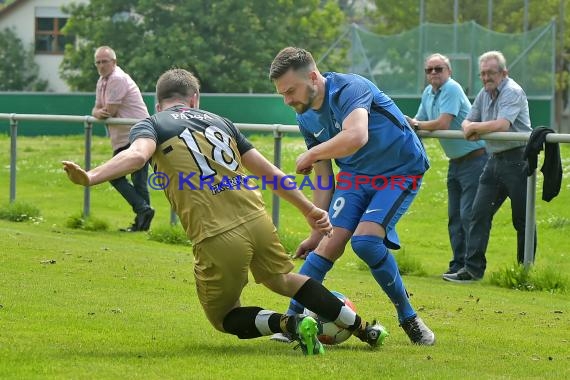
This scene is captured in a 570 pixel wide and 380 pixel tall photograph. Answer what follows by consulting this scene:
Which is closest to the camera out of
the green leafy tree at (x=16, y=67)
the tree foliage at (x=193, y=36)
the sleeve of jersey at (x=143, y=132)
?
the sleeve of jersey at (x=143, y=132)

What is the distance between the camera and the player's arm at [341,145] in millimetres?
6914

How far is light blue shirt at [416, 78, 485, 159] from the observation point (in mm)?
11477

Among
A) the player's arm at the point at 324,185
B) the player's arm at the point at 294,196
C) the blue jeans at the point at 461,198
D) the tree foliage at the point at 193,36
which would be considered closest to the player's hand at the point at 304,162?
the player's arm at the point at 294,196

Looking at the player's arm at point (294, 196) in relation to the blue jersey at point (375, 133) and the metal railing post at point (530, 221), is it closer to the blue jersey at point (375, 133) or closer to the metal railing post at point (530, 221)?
the blue jersey at point (375, 133)

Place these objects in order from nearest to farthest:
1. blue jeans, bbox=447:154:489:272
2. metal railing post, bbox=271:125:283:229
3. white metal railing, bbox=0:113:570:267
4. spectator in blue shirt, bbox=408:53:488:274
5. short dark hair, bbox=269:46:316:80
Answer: short dark hair, bbox=269:46:316:80
white metal railing, bbox=0:113:570:267
spectator in blue shirt, bbox=408:53:488:274
blue jeans, bbox=447:154:489:272
metal railing post, bbox=271:125:283:229

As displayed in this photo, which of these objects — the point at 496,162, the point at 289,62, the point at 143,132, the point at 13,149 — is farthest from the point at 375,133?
the point at 13,149

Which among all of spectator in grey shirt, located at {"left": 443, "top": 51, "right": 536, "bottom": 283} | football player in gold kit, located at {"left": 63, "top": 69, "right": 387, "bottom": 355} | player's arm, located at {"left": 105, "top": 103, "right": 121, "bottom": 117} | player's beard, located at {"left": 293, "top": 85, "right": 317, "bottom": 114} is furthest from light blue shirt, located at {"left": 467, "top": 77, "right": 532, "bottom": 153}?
player's arm, located at {"left": 105, "top": 103, "right": 121, "bottom": 117}

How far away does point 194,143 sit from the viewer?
22.0 feet

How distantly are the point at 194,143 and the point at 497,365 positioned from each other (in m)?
2.09

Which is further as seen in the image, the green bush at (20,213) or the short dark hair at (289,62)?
the green bush at (20,213)

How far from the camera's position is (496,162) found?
36.7ft

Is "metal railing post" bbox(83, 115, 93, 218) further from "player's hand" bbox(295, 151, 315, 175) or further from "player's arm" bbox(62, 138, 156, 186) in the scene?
"player's arm" bbox(62, 138, 156, 186)

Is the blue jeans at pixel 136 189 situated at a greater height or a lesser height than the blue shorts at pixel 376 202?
lesser

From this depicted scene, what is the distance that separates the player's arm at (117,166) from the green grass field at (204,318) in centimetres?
97
